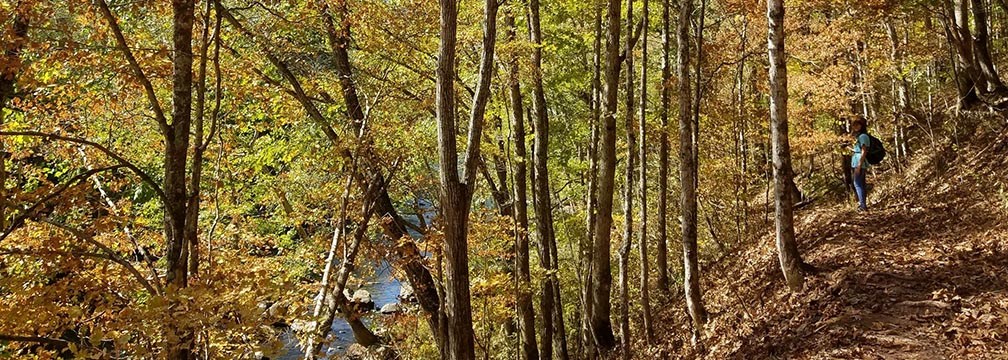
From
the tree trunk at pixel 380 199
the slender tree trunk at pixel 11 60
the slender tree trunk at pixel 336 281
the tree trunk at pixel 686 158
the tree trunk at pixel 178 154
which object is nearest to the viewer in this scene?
the slender tree trunk at pixel 11 60

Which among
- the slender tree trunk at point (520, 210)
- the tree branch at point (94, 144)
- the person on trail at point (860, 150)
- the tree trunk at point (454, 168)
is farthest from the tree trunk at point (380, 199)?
the person on trail at point (860, 150)

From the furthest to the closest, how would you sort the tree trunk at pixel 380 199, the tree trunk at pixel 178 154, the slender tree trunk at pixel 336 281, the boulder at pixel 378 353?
the boulder at pixel 378 353 → the tree trunk at pixel 380 199 → the slender tree trunk at pixel 336 281 → the tree trunk at pixel 178 154

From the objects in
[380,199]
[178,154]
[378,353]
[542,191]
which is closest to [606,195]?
[542,191]

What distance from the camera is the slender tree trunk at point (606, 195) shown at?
903 centimetres

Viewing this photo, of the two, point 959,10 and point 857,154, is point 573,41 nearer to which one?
point 857,154

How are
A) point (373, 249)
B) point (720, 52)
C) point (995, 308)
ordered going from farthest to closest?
point (720, 52), point (373, 249), point (995, 308)

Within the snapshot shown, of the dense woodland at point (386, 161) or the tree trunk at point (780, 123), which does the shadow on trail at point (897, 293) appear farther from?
the tree trunk at point (780, 123)

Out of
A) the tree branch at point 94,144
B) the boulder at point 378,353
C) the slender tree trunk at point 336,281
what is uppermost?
the tree branch at point 94,144

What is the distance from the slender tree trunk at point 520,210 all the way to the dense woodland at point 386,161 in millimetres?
44

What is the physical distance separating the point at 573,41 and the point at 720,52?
4.90 metres

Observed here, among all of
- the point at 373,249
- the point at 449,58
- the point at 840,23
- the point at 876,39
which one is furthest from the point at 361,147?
the point at 876,39

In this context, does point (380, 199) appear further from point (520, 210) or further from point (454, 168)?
A: point (454, 168)

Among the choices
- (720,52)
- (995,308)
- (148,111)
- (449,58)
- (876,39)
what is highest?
(720,52)

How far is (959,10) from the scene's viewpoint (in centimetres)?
1145
